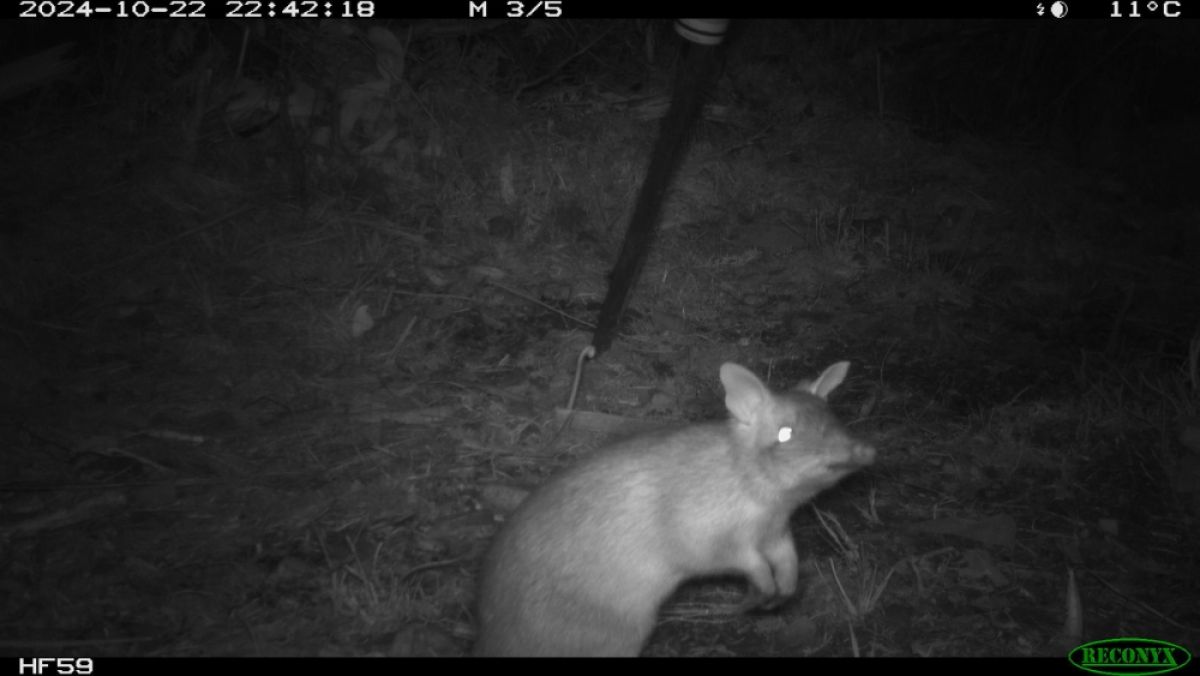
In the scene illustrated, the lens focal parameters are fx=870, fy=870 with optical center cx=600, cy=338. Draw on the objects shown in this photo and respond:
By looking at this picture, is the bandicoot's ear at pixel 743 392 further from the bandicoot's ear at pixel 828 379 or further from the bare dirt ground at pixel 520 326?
the bare dirt ground at pixel 520 326

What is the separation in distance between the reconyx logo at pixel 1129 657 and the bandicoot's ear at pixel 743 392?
162 centimetres

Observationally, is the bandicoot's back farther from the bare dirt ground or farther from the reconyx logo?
the reconyx logo

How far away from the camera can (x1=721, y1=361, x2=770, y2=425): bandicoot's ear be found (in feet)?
11.2

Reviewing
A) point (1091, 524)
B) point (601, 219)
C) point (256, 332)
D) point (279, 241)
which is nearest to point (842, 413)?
point (1091, 524)

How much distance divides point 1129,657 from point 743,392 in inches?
74.7

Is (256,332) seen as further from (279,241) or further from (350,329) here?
(279,241)

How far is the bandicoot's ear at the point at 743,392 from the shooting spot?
3.42 meters

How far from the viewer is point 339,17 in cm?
622

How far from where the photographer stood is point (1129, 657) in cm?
351

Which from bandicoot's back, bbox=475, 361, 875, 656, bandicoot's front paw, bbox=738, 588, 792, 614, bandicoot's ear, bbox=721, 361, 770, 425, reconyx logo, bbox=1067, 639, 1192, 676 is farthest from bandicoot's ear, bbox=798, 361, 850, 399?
reconyx logo, bbox=1067, 639, 1192, 676

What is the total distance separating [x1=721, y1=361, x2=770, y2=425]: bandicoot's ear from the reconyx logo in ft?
5.31

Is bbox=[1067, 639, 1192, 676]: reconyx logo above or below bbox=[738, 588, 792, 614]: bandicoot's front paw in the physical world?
below

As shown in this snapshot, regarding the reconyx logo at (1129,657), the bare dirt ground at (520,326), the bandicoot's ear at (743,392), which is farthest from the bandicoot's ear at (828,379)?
the reconyx logo at (1129,657)

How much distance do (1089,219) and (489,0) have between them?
477cm
